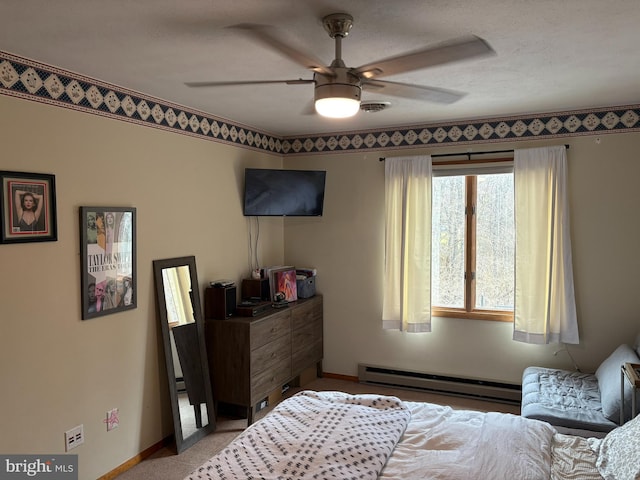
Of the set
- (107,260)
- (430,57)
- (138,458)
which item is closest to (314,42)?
(430,57)

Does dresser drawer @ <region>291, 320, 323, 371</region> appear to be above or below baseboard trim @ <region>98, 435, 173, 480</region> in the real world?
above

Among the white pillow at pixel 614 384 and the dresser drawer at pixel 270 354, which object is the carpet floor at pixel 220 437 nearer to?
the dresser drawer at pixel 270 354

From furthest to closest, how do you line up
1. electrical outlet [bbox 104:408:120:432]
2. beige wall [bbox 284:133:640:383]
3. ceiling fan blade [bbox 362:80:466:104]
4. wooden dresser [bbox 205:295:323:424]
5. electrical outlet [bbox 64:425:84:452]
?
beige wall [bbox 284:133:640:383] → wooden dresser [bbox 205:295:323:424] → electrical outlet [bbox 104:408:120:432] → electrical outlet [bbox 64:425:84:452] → ceiling fan blade [bbox 362:80:466:104]

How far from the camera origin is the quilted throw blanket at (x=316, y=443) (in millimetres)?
1995

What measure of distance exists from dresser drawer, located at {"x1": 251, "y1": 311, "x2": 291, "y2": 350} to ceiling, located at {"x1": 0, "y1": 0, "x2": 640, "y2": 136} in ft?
5.82

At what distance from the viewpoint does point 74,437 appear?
2871 mm

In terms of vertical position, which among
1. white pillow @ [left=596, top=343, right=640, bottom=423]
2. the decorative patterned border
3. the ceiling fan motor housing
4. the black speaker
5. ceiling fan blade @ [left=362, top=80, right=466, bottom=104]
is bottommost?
white pillow @ [left=596, top=343, right=640, bottom=423]

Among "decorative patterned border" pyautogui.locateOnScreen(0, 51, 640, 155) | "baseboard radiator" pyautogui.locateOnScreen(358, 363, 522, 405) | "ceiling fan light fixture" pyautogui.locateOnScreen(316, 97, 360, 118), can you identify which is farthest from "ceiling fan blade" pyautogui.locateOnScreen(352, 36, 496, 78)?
"baseboard radiator" pyautogui.locateOnScreen(358, 363, 522, 405)

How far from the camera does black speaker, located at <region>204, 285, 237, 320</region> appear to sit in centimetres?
386

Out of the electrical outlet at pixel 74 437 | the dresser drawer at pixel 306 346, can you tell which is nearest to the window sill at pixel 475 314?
the dresser drawer at pixel 306 346

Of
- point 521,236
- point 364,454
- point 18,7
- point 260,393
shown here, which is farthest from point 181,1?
point 521,236

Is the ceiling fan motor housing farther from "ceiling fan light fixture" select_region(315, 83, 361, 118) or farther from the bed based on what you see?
the bed

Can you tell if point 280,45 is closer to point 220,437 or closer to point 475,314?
point 220,437

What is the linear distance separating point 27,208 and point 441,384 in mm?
3709
